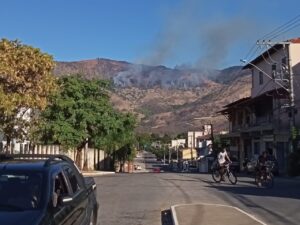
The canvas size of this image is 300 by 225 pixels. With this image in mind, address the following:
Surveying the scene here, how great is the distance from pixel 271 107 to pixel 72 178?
152ft

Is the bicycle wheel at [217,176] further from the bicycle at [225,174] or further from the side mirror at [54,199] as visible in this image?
the side mirror at [54,199]

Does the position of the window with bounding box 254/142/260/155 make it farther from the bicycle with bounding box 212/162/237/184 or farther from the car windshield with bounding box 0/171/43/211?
the car windshield with bounding box 0/171/43/211

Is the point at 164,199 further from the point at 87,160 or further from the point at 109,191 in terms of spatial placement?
the point at 87,160

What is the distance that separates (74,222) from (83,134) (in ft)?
126

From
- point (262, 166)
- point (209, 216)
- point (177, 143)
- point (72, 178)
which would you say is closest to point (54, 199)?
point (72, 178)

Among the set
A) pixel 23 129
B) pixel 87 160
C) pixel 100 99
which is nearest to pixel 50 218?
pixel 23 129

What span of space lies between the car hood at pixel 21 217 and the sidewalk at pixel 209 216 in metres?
5.97

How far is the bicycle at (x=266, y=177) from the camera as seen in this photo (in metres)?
24.8

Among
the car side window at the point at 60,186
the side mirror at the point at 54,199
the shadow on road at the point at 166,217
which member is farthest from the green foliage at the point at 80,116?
the side mirror at the point at 54,199

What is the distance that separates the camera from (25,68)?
26.4m

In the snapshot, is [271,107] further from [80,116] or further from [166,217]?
[166,217]

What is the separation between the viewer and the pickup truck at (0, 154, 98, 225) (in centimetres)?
634

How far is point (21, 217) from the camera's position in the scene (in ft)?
20.1

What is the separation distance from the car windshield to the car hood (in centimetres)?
21
